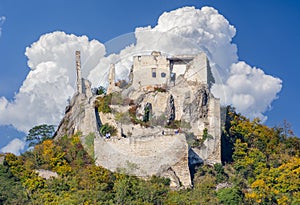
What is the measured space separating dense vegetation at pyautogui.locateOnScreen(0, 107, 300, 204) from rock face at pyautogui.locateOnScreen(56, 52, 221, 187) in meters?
1.16

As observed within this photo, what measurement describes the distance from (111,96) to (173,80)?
519 centimetres

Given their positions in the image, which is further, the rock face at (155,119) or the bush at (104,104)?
the bush at (104,104)

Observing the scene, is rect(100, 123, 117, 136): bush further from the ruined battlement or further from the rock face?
the ruined battlement

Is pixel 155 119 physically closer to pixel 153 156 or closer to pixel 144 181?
pixel 153 156

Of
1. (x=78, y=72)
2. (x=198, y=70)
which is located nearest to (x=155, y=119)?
(x=198, y=70)

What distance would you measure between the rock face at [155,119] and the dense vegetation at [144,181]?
1.16m

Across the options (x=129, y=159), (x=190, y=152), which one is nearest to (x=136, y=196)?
(x=129, y=159)

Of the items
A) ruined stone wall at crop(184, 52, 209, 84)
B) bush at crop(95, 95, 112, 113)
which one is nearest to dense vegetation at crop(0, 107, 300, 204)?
bush at crop(95, 95, 112, 113)

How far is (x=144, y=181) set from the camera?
2156 inches

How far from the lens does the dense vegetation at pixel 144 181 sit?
52781mm

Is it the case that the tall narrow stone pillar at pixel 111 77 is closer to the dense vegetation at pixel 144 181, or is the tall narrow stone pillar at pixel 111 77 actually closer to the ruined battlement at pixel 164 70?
the ruined battlement at pixel 164 70

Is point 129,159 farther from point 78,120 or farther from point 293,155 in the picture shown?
point 293,155

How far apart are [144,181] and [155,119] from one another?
946 cm

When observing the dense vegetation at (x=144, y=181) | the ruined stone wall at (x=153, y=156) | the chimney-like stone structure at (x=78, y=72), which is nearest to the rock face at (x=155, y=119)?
the ruined stone wall at (x=153, y=156)
